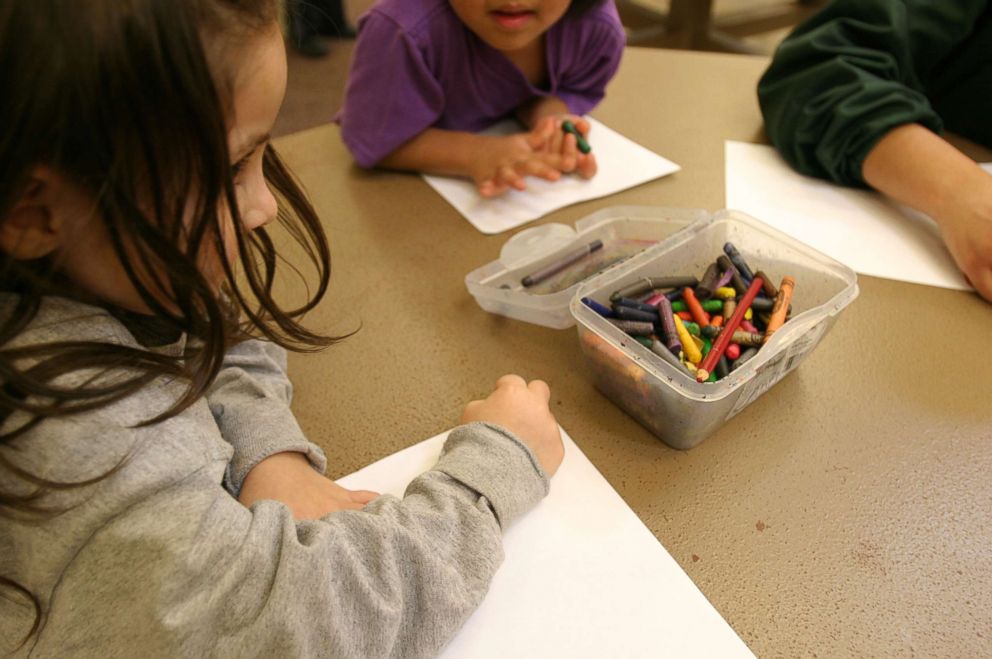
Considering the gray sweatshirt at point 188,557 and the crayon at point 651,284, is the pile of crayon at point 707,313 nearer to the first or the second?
the crayon at point 651,284

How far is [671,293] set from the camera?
540 mm

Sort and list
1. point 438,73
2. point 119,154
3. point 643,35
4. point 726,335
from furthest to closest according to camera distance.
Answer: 1. point 643,35
2. point 438,73
3. point 726,335
4. point 119,154

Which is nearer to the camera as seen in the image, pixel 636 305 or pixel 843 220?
pixel 636 305

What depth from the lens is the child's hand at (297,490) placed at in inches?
16.1

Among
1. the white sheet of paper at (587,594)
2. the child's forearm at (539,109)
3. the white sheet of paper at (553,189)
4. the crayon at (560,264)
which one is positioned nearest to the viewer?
the white sheet of paper at (587,594)

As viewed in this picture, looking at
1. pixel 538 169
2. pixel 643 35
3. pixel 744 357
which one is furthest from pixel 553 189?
pixel 643 35

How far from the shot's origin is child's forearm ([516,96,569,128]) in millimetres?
870

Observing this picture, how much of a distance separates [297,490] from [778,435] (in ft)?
1.11

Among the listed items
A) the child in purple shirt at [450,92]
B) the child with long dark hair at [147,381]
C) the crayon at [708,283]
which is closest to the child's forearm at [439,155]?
the child in purple shirt at [450,92]

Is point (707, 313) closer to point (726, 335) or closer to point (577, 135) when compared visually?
point (726, 335)

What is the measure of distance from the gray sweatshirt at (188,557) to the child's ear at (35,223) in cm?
3

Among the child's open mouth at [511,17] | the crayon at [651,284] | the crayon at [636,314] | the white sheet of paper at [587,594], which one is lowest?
the white sheet of paper at [587,594]

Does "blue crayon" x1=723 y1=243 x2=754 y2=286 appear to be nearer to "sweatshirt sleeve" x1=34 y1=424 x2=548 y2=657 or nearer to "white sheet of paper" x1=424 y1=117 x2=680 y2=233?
"white sheet of paper" x1=424 y1=117 x2=680 y2=233

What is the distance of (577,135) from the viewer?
0.76 m
